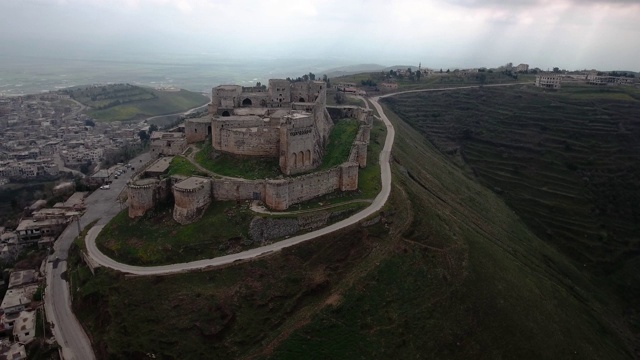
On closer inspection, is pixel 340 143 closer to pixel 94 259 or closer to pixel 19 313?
pixel 94 259

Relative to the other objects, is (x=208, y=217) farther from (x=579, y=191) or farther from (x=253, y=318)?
(x=579, y=191)

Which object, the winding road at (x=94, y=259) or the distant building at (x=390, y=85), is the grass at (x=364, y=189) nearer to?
the winding road at (x=94, y=259)

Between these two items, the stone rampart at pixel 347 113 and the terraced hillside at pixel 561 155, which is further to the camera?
the stone rampart at pixel 347 113

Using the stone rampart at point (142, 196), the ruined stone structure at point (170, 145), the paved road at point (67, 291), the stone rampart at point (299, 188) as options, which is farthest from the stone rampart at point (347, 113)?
the paved road at point (67, 291)

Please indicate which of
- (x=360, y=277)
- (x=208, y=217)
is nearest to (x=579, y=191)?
(x=360, y=277)

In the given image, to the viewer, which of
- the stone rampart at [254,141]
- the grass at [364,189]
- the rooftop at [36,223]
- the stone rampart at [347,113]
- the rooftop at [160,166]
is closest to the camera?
the grass at [364,189]

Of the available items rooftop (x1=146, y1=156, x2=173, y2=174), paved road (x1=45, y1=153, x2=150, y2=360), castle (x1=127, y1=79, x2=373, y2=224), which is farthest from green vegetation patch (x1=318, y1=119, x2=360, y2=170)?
paved road (x1=45, y1=153, x2=150, y2=360)
